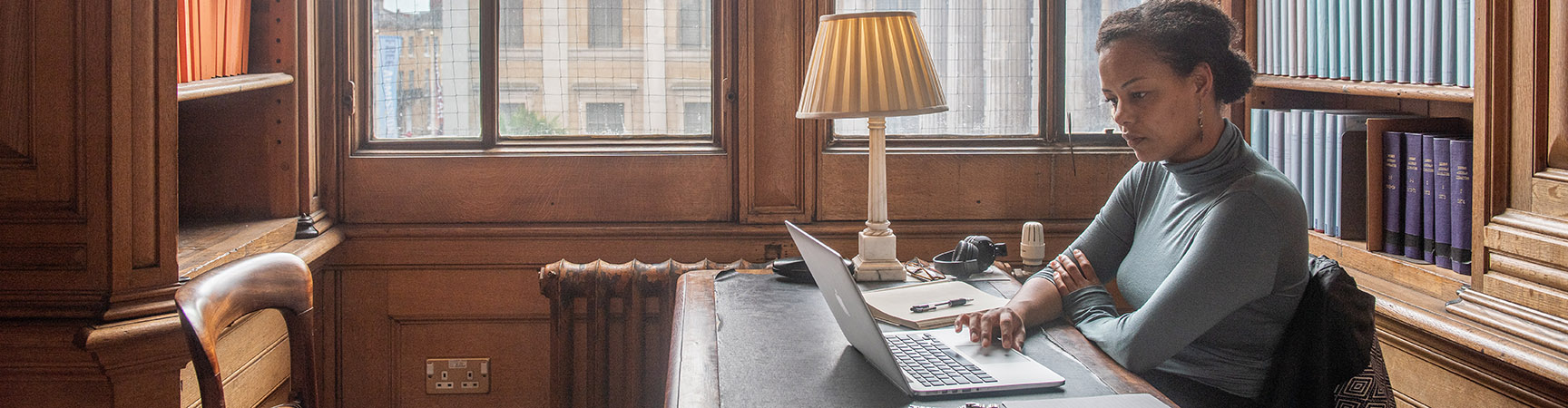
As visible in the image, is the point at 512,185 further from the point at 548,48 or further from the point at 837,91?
the point at 837,91

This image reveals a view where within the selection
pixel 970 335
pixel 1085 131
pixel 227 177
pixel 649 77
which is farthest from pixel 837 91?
pixel 227 177

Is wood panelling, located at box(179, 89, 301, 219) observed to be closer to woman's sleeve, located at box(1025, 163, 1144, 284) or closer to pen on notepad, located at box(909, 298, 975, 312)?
pen on notepad, located at box(909, 298, 975, 312)

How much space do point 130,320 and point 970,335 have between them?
1317 millimetres

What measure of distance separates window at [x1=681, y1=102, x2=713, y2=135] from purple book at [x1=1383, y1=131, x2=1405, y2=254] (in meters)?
1.52

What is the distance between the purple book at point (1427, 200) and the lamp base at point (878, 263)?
978 millimetres

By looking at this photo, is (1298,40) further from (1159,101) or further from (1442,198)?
(1159,101)

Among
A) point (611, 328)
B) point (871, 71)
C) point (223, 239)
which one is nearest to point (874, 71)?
point (871, 71)

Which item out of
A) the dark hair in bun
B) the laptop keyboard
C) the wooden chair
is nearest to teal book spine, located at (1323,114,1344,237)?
the dark hair in bun

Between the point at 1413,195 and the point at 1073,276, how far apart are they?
75cm

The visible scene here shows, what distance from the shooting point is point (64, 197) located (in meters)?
1.84

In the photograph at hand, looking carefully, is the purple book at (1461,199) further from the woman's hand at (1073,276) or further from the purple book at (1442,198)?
the woman's hand at (1073,276)

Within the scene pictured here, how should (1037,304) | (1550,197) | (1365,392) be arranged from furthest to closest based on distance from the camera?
1. (1037,304)
2. (1550,197)
3. (1365,392)

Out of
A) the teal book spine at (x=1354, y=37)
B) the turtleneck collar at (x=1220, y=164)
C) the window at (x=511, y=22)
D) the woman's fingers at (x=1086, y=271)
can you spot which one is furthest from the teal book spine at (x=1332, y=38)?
the window at (x=511, y=22)

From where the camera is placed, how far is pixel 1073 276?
78.9 inches
